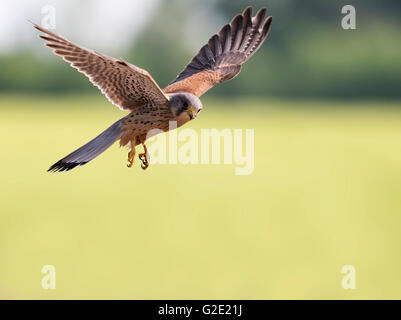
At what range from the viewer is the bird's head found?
3904mm

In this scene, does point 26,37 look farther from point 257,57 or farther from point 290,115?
point 290,115

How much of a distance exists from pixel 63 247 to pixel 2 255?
229 centimetres

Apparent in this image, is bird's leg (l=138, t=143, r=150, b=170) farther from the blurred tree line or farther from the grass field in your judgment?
the blurred tree line

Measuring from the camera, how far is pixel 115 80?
14.4 feet

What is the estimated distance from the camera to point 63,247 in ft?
77.6

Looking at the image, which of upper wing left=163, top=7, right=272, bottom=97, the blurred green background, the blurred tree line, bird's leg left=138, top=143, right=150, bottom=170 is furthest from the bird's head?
the blurred tree line

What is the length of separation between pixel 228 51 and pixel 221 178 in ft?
88.0

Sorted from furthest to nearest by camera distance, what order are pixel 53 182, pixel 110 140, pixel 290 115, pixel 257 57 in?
1. pixel 290 115
2. pixel 53 182
3. pixel 257 57
4. pixel 110 140

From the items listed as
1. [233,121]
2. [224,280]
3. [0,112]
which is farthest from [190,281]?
[0,112]

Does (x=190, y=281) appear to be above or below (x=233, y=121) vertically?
below

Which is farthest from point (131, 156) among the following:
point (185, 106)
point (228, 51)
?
point (228, 51)

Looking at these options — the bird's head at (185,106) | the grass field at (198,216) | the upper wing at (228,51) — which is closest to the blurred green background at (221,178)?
the grass field at (198,216)

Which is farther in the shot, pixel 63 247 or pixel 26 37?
pixel 26 37

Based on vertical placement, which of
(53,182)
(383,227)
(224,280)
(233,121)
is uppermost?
(233,121)
